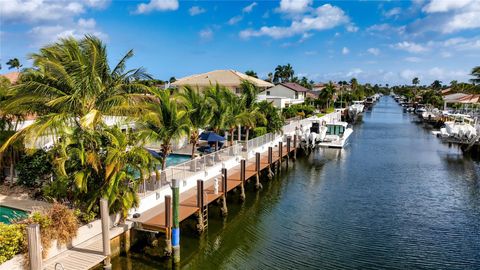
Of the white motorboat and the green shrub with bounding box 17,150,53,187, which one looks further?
the white motorboat

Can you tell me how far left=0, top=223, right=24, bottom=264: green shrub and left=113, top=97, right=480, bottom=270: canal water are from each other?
4096 millimetres

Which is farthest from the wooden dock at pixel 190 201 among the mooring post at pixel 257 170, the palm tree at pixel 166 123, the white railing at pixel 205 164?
the palm tree at pixel 166 123

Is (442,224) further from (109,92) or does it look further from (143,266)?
(109,92)

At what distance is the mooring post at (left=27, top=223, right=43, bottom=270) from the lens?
11498mm

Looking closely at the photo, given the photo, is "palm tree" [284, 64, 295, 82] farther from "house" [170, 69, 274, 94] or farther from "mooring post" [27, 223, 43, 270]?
"mooring post" [27, 223, 43, 270]

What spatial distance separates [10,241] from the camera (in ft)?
40.7

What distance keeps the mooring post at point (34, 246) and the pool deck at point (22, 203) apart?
5621 millimetres

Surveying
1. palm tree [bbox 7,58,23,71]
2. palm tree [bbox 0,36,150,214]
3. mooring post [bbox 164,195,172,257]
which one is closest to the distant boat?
palm tree [bbox 0,36,150,214]

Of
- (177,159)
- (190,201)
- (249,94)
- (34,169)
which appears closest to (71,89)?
(34,169)

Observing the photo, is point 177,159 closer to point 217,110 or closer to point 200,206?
point 217,110

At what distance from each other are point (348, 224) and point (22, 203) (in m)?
17.1

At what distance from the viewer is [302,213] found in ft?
77.0

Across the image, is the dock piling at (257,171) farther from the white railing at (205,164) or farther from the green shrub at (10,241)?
the green shrub at (10,241)

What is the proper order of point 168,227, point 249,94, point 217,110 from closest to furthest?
1. point 168,227
2. point 217,110
3. point 249,94
